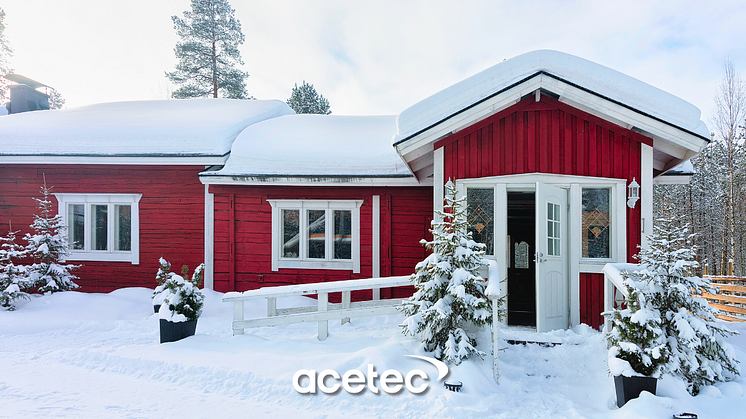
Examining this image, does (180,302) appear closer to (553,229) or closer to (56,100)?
(553,229)

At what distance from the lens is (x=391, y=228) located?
800 cm

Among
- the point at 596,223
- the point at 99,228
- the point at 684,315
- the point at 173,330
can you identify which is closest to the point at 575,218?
the point at 596,223

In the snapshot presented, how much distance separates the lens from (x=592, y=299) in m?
5.69

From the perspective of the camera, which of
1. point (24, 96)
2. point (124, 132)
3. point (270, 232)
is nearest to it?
point (270, 232)

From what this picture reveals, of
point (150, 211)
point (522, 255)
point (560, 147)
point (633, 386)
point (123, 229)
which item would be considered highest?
point (560, 147)

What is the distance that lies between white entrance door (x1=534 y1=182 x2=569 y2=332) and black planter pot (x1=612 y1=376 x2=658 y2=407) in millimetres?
1894

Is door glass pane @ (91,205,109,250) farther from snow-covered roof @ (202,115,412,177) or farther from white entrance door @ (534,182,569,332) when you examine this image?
white entrance door @ (534,182,569,332)

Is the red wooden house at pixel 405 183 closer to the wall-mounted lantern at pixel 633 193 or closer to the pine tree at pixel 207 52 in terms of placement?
the wall-mounted lantern at pixel 633 193

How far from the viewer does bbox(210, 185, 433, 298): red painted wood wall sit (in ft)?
26.2

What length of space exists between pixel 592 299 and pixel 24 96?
1749cm

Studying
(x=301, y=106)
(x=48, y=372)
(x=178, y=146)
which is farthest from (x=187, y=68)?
(x=48, y=372)

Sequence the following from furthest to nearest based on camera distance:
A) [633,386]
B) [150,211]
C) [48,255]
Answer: [150,211]
[48,255]
[633,386]

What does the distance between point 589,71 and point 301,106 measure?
1794 centimetres

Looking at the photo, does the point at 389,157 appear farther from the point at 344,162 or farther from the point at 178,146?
the point at 178,146
